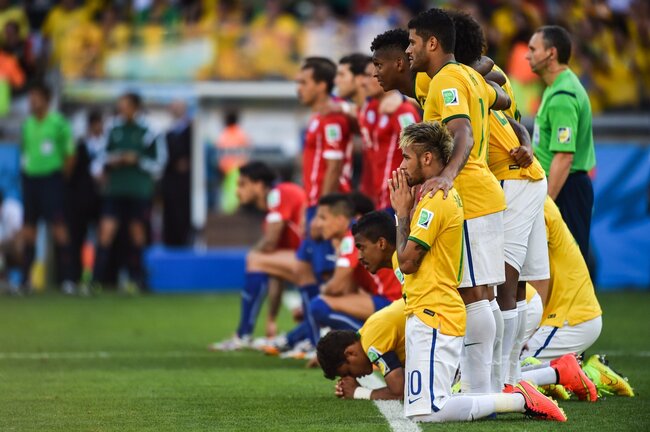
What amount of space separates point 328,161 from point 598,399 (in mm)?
3777

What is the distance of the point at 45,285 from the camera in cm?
1870

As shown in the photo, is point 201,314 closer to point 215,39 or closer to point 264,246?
point 264,246

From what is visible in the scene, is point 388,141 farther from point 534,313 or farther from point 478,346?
point 478,346

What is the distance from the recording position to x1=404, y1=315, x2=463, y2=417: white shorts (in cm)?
607

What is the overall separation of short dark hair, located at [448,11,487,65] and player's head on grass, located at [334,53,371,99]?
3076 millimetres

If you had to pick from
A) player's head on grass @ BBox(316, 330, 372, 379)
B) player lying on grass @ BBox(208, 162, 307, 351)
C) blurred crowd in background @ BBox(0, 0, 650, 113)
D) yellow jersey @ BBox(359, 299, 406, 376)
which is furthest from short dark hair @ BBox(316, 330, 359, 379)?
blurred crowd in background @ BBox(0, 0, 650, 113)

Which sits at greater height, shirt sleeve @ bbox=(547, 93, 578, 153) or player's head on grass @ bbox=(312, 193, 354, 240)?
shirt sleeve @ bbox=(547, 93, 578, 153)

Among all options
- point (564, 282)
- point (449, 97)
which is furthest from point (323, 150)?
point (449, 97)

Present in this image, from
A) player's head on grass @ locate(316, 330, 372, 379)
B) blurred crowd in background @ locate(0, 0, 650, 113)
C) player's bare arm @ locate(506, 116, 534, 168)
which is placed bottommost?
player's head on grass @ locate(316, 330, 372, 379)

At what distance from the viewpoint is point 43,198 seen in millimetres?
17531

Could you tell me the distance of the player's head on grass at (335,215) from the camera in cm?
927

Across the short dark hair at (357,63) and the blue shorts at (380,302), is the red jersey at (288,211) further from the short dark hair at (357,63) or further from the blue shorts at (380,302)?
the blue shorts at (380,302)

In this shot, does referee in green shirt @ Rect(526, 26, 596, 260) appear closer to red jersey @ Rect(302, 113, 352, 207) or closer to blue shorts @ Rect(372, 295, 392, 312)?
blue shorts @ Rect(372, 295, 392, 312)

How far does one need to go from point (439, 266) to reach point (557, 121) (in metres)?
2.49
